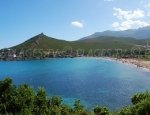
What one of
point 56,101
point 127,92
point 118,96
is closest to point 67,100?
Result: point 118,96

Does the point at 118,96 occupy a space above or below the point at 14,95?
below

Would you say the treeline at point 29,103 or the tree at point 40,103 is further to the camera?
the tree at point 40,103

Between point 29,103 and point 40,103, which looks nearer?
point 29,103

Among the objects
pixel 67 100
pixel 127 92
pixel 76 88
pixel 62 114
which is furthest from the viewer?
pixel 76 88

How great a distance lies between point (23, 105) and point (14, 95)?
343 centimetres

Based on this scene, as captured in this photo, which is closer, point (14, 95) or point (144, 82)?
point (14, 95)

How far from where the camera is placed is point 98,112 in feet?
208

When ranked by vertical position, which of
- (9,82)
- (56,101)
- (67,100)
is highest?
(9,82)

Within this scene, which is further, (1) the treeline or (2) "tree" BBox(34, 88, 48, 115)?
(2) "tree" BBox(34, 88, 48, 115)

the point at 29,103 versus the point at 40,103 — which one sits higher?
the point at 29,103

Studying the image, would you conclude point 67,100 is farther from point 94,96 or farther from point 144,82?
point 144,82

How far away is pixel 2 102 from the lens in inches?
2484

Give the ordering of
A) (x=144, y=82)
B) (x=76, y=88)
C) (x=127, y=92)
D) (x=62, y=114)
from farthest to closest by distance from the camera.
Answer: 1. (x=144, y=82)
2. (x=76, y=88)
3. (x=127, y=92)
4. (x=62, y=114)

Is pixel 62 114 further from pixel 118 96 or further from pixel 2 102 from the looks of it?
pixel 118 96
